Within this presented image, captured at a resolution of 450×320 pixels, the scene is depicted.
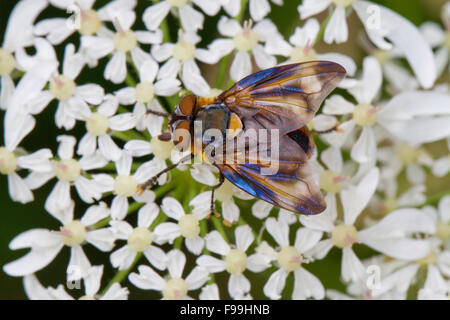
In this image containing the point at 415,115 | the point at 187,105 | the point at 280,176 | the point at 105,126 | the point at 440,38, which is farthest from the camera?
the point at 440,38

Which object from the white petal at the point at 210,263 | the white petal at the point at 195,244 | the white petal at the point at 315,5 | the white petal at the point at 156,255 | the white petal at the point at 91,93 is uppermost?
→ the white petal at the point at 315,5

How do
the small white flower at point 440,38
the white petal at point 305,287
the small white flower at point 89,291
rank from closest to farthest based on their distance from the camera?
the small white flower at point 89,291 < the white petal at point 305,287 < the small white flower at point 440,38

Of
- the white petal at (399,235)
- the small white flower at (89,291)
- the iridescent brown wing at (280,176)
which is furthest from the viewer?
the white petal at (399,235)

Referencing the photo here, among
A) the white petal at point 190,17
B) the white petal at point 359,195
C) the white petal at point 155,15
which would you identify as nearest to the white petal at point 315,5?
the white petal at point 190,17

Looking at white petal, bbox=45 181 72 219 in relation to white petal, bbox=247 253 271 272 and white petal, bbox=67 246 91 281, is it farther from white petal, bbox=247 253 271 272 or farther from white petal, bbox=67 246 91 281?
white petal, bbox=247 253 271 272

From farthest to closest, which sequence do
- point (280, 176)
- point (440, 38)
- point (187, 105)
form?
point (440, 38) → point (187, 105) → point (280, 176)

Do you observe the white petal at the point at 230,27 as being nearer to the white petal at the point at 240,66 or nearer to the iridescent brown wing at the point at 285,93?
the white petal at the point at 240,66

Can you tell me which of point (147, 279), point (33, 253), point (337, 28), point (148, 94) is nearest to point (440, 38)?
point (337, 28)

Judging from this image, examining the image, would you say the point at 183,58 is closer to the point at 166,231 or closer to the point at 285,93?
the point at 285,93
